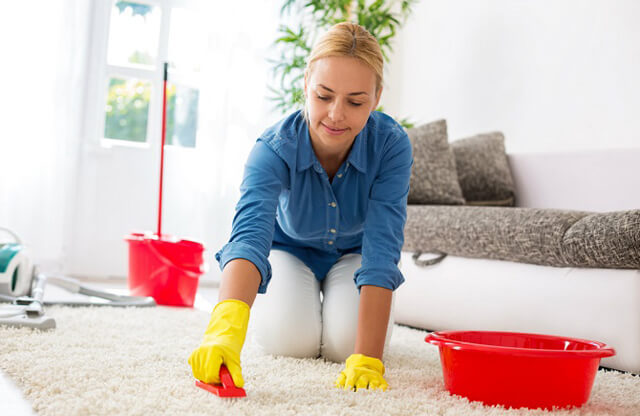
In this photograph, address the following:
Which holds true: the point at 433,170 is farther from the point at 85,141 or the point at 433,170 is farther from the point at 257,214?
the point at 85,141

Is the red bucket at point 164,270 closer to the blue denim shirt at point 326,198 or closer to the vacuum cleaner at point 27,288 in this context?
the vacuum cleaner at point 27,288

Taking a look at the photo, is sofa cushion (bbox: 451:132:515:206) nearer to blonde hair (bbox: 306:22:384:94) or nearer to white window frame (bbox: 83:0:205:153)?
blonde hair (bbox: 306:22:384:94)

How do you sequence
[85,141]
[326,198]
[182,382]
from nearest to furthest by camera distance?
[182,382] → [326,198] → [85,141]

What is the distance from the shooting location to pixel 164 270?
251cm

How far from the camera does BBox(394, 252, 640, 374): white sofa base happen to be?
153 cm

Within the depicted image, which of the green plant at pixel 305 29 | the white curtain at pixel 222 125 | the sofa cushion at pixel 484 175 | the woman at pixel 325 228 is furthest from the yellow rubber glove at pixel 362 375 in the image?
the white curtain at pixel 222 125

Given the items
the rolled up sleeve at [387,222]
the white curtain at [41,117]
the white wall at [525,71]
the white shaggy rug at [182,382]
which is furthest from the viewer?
the white curtain at [41,117]

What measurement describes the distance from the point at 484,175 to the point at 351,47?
160 centimetres

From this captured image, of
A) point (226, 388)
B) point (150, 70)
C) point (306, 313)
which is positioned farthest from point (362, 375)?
point (150, 70)

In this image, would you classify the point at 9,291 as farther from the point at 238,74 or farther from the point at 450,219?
the point at 238,74

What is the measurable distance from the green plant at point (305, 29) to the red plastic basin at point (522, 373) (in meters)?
2.36

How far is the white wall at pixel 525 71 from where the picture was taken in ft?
8.74

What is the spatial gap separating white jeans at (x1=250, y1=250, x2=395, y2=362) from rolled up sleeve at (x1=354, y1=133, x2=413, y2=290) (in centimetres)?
26

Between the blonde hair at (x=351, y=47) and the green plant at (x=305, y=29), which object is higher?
the green plant at (x=305, y=29)
